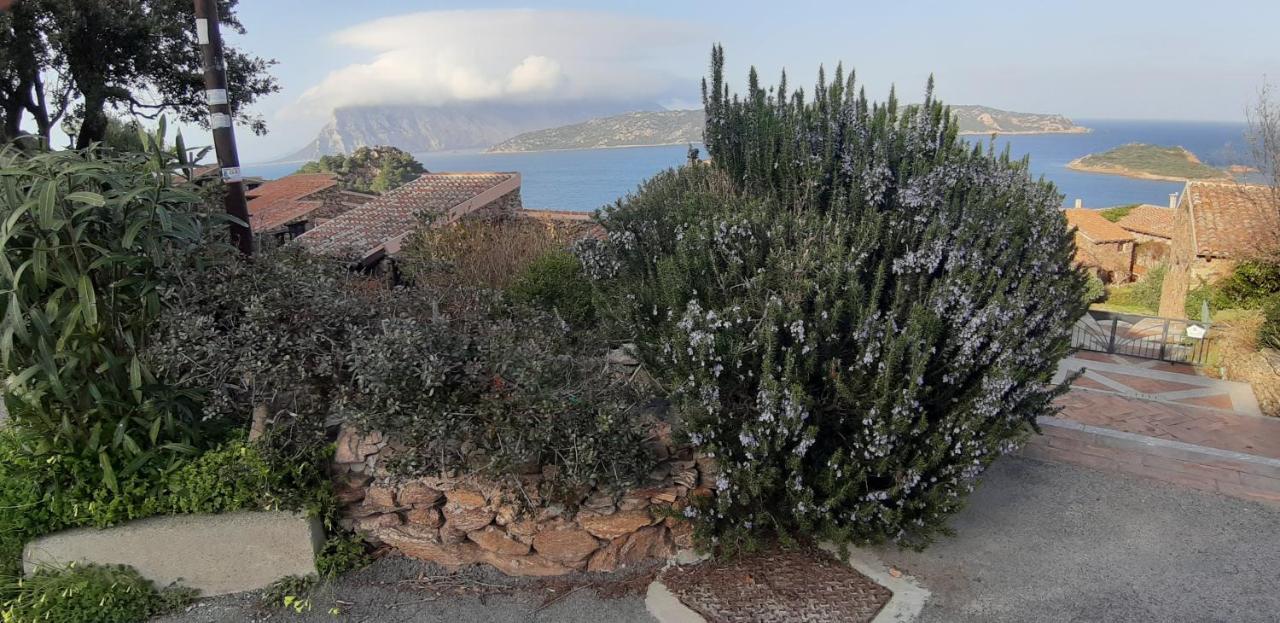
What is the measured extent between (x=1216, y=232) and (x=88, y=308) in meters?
25.0

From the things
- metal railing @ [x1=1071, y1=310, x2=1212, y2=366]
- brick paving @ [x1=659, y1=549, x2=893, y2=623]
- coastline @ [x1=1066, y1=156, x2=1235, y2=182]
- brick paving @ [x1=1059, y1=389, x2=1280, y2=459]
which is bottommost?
coastline @ [x1=1066, y1=156, x2=1235, y2=182]

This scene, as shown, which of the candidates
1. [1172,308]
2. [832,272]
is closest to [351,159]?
[1172,308]

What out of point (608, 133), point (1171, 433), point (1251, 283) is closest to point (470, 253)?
point (1171, 433)

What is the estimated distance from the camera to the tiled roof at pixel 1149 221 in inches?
1622

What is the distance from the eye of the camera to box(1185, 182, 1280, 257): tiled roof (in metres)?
16.9

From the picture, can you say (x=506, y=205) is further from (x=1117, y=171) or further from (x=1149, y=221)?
(x=1117, y=171)

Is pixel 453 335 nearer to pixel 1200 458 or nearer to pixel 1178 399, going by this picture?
pixel 1200 458

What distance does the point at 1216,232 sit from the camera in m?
19.7

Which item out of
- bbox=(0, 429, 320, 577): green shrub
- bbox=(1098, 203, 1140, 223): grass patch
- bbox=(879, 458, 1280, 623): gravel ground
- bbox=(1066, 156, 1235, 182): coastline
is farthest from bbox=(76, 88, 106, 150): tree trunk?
bbox=(1066, 156, 1235, 182): coastline

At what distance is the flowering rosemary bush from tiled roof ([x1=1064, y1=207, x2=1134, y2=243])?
40789 mm

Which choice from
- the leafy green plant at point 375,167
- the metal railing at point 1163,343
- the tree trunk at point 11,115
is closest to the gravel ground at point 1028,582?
the metal railing at point 1163,343

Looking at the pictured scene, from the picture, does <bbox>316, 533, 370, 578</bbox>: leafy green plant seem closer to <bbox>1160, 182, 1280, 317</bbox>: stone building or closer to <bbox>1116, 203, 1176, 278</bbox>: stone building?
<bbox>1160, 182, 1280, 317</bbox>: stone building

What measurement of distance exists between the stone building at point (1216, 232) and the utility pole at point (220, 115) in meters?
19.4

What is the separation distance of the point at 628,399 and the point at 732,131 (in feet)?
9.23
